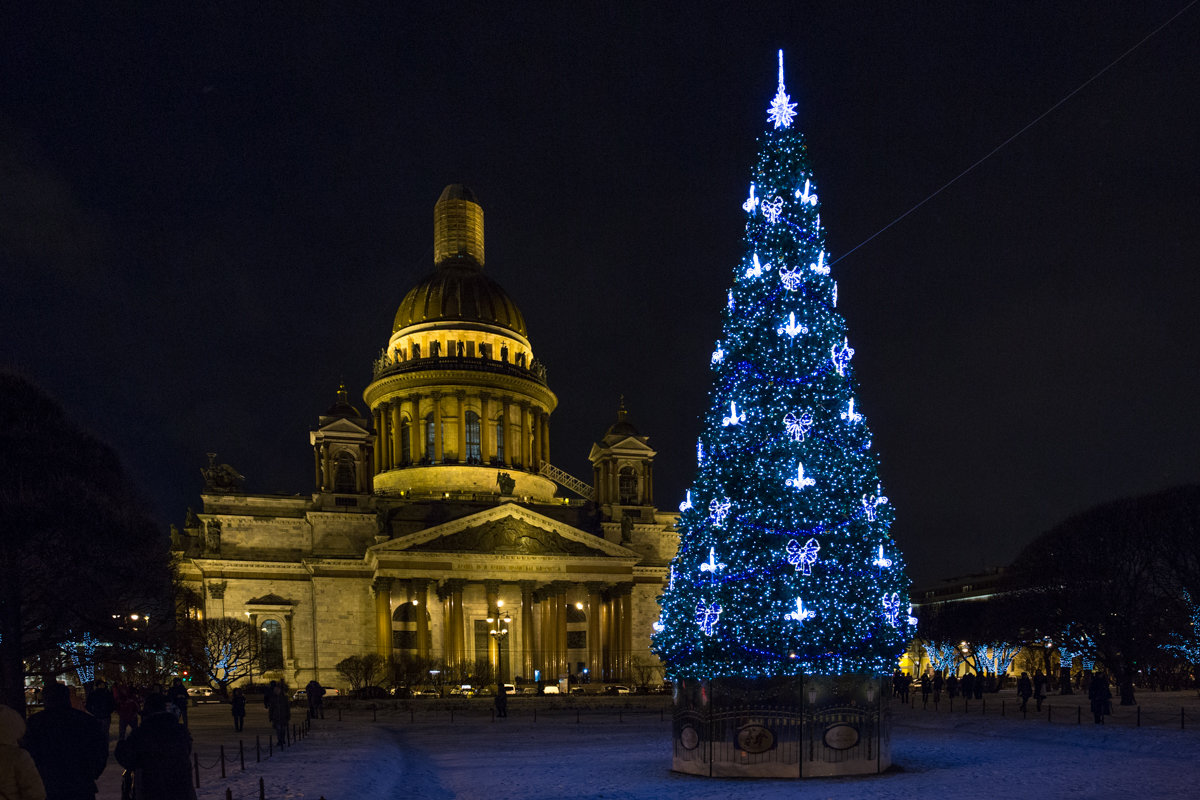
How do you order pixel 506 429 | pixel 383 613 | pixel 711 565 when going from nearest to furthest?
pixel 711 565, pixel 383 613, pixel 506 429

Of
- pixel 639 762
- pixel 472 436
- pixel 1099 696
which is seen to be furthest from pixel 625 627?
pixel 639 762

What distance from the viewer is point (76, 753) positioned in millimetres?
10023

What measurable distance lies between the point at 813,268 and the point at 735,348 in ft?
7.29

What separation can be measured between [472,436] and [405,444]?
519cm

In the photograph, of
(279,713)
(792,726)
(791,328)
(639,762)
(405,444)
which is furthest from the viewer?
(405,444)

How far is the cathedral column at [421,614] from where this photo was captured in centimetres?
6625

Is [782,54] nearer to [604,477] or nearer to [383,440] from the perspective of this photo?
[604,477]

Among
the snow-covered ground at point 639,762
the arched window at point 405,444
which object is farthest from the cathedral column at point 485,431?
the snow-covered ground at point 639,762

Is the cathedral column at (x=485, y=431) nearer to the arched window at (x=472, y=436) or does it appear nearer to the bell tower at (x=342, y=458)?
the arched window at (x=472, y=436)

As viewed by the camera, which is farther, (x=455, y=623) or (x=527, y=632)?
(x=527, y=632)

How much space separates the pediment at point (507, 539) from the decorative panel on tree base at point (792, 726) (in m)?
46.9

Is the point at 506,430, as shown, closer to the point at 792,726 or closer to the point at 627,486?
the point at 627,486

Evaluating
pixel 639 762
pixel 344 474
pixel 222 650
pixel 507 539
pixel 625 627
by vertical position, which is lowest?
pixel 625 627

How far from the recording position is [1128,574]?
158 ft
